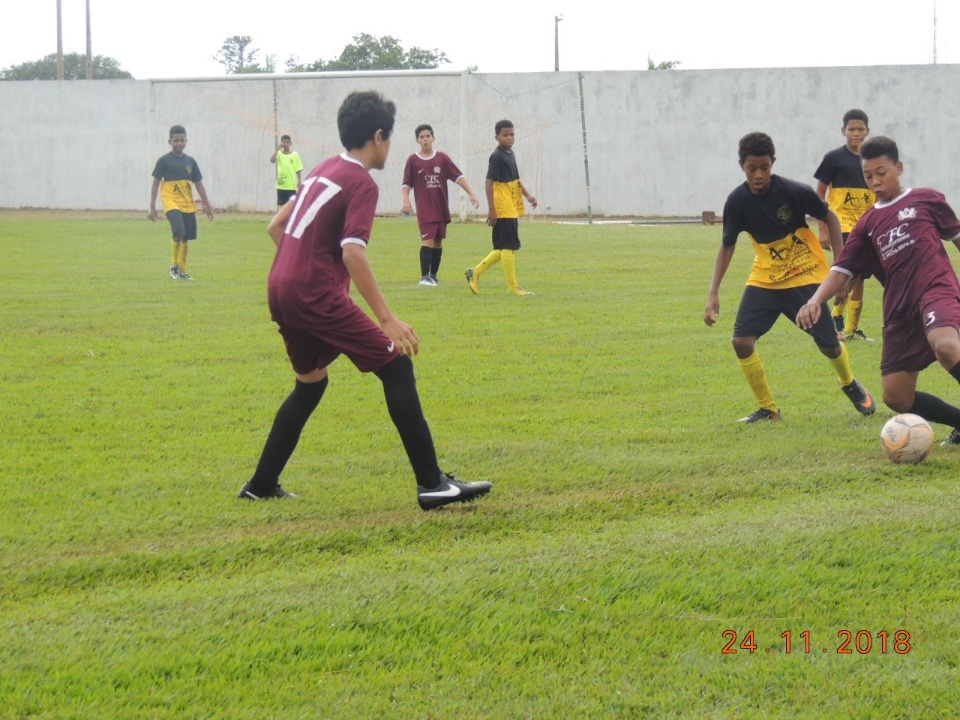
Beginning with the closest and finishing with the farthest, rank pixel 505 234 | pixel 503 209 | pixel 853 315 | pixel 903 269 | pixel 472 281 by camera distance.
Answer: pixel 903 269, pixel 853 315, pixel 472 281, pixel 505 234, pixel 503 209

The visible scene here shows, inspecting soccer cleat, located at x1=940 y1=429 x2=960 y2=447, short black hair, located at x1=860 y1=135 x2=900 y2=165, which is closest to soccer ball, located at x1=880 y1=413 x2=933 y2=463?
soccer cleat, located at x1=940 y1=429 x2=960 y2=447

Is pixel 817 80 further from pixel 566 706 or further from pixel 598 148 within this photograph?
pixel 566 706

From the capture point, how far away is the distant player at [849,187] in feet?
33.6

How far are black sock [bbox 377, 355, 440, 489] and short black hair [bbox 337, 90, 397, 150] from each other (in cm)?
94

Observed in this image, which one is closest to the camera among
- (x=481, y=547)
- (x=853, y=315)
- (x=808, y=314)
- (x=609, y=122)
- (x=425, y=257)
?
(x=481, y=547)

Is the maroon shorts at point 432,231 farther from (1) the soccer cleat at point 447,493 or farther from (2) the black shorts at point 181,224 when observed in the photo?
(1) the soccer cleat at point 447,493

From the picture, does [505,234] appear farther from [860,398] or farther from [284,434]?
[284,434]

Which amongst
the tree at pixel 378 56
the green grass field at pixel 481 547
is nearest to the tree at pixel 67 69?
the tree at pixel 378 56

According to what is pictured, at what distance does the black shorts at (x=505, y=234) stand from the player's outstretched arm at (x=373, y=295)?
931 cm

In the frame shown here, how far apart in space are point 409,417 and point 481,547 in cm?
72

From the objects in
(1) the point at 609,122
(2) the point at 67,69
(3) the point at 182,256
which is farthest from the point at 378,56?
(3) the point at 182,256

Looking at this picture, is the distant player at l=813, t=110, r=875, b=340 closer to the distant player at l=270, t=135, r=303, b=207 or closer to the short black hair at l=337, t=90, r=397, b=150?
the short black hair at l=337, t=90, r=397, b=150

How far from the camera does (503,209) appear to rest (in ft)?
47.6

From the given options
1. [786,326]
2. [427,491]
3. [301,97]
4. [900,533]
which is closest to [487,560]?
[427,491]
